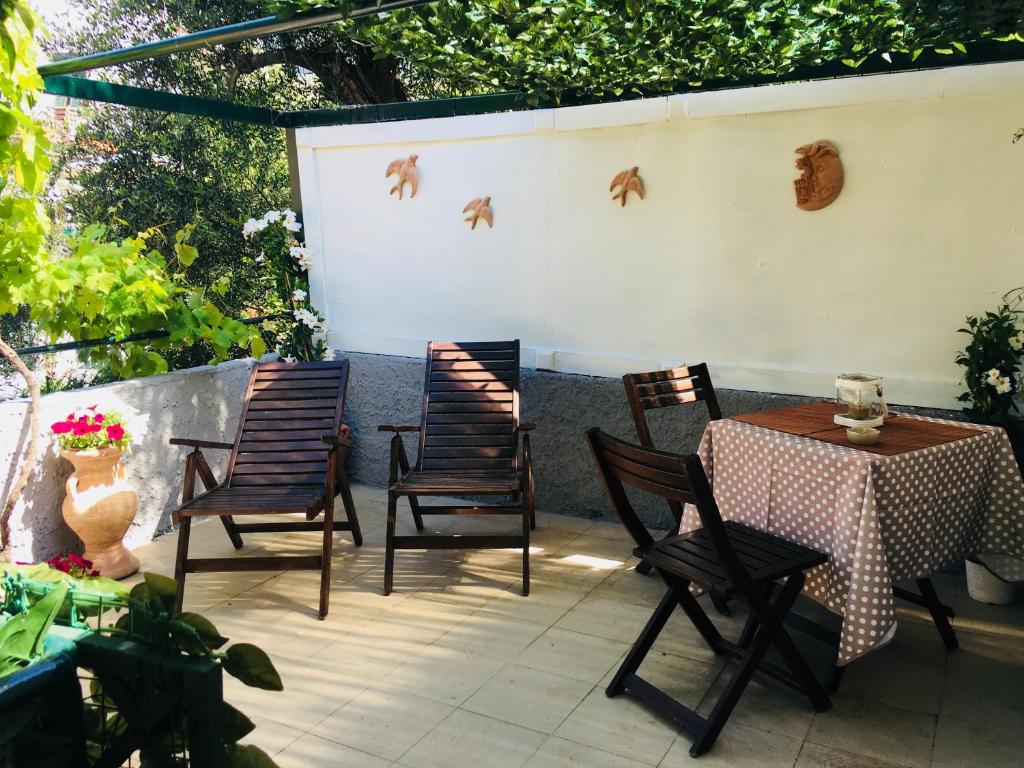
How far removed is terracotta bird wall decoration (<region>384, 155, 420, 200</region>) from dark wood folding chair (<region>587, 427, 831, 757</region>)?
9.66 feet

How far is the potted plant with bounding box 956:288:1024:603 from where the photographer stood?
3.43 meters

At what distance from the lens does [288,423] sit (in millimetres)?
4309

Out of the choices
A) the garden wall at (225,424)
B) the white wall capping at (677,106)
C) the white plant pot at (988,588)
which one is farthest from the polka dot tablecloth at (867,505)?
the white wall capping at (677,106)

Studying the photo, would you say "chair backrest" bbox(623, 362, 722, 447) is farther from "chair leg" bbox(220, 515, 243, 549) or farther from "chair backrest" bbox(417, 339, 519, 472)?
"chair leg" bbox(220, 515, 243, 549)

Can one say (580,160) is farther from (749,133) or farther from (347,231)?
(347,231)

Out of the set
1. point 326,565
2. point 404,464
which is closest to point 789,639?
point 326,565

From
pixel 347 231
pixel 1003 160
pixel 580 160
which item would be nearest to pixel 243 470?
pixel 347 231

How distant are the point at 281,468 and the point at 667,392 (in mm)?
2023

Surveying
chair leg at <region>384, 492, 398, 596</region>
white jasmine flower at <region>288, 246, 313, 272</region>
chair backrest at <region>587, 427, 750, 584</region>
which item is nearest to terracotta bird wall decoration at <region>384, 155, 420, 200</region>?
white jasmine flower at <region>288, 246, 313, 272</region>

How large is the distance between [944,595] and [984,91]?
230 centimetres

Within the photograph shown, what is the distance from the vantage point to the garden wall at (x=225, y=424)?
3.97 meters

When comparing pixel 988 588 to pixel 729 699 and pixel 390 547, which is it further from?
pixel 390 547

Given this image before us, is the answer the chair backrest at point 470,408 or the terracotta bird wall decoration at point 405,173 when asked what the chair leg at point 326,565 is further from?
the terracotta bird wall decoration at point 405,173

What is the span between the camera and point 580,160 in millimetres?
4613
